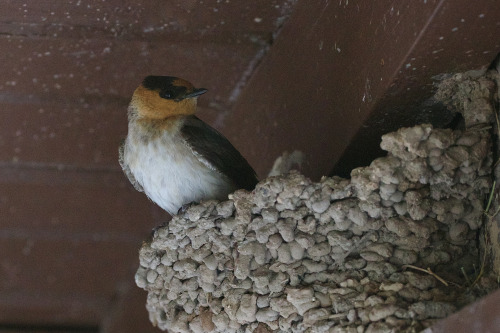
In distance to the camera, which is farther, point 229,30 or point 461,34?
point 229,30

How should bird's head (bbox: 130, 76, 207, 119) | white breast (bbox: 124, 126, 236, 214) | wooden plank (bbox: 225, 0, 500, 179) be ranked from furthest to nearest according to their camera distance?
bird's head (bbox: 130, 76, 207, 119) → white breast (bbox: 124, 126, 236, 214) → wooden plank (bbox: 225, 0, 500, 179)

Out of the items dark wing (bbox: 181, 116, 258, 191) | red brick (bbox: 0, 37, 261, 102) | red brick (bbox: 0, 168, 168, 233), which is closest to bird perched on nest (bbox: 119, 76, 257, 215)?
dark wing (bbox: 181, 116, 258, 191)

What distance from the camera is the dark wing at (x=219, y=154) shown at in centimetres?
360

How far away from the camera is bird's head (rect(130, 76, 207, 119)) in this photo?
12.8 feet

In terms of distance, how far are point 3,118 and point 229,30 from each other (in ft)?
4.14

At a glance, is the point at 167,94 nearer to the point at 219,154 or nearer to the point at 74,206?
the point at 219,154

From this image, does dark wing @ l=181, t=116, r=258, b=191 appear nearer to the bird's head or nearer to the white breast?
the white breast

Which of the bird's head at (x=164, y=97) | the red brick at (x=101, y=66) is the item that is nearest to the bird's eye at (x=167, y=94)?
the bird's head at (x=164, y=97)

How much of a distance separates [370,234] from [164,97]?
1.28 meters

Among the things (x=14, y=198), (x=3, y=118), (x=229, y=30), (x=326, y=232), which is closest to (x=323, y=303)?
(x=326, y=232)

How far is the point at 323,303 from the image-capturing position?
2955mm

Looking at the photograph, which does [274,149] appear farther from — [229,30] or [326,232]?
[326,232]

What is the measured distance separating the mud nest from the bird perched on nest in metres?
0.37

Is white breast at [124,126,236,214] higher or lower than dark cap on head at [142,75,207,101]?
lower
